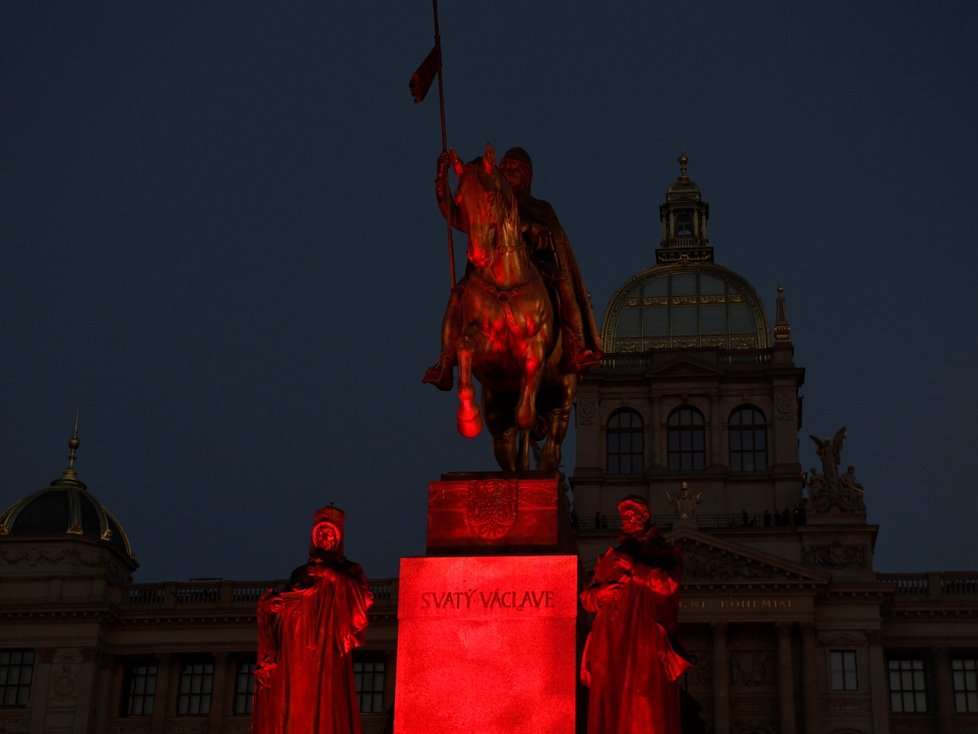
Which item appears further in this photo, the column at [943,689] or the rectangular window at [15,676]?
the rectangular window at [15,676]

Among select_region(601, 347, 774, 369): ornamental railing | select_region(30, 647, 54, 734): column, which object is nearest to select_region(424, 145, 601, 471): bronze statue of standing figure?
select_region(30, 647, 54, 734): column

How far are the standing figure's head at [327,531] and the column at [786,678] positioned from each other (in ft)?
146

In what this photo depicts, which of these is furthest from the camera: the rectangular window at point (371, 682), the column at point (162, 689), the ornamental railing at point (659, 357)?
the ornamental railing at point (659, 357)

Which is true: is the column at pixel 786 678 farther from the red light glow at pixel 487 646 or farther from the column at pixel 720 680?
the red light glow at pixel 487 646

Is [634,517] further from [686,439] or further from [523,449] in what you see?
[686,439]

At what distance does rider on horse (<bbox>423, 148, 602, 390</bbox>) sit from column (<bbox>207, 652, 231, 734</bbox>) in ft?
159

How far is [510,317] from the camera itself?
13.0 metres

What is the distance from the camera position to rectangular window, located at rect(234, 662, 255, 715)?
59844 mm

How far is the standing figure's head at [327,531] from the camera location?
475 inches

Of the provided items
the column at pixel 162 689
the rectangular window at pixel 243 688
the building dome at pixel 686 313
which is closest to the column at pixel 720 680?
the building dome at pixel 686 313

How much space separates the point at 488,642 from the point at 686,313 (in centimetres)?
5498

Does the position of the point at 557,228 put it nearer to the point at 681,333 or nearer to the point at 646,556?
the point at 646,556

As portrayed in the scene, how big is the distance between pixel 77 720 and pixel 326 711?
4977 centimetres

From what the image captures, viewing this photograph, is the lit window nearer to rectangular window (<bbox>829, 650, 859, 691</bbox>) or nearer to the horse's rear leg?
rectangular window (<bbox>829, 650, 859, 691</bbox>)
